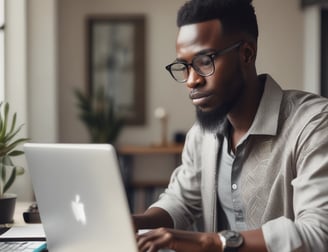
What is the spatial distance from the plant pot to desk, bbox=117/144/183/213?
2.57 metres

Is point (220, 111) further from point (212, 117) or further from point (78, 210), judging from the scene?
point (78, 210)

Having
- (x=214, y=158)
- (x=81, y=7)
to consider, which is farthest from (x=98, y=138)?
(x=214, y=158)

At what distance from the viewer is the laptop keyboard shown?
1456mm

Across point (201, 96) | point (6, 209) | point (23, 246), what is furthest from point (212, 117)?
point (6, 209)

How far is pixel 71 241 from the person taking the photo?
1236 millimetres

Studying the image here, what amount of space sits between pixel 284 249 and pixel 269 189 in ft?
1.00

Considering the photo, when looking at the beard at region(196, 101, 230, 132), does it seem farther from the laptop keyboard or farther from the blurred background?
the blurred background

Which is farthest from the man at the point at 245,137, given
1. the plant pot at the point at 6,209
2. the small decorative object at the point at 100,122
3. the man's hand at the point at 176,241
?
the small decorative object at the point at 100,122

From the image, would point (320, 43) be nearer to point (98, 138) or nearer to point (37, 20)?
point (98, 138)

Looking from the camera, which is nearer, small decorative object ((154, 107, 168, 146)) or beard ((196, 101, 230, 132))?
beard ((196, 101, 230, 132))

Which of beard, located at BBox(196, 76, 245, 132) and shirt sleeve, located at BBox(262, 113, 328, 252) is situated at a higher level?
beard, located at BBox(196, 76, 245, 132)

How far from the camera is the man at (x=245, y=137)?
1.39m

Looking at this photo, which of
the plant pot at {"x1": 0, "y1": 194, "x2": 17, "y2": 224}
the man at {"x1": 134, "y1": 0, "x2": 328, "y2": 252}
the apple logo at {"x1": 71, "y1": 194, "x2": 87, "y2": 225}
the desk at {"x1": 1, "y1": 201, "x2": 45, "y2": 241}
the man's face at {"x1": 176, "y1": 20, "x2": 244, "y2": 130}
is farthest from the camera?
the plant pot at {"x1": 0, "y1": 194, "x2": 17, "y2": 224}

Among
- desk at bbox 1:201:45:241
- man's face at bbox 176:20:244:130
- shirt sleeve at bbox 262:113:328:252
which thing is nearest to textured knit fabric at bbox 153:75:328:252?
shirt sleeve at bbox 262:113:328:252
